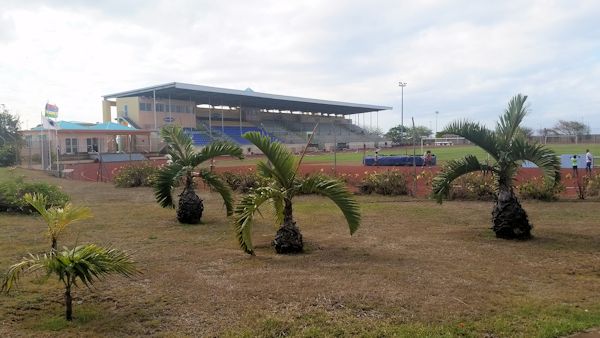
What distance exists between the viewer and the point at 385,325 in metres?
4.68

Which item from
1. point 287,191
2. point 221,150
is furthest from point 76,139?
point 287,191

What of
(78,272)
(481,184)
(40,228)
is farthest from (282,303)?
(481,184)

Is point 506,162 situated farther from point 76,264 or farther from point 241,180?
point 241,180

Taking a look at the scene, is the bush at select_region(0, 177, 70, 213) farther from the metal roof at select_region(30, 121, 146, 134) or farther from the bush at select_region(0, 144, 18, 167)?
the metal roof at select_region(30, 121, 146, 134)

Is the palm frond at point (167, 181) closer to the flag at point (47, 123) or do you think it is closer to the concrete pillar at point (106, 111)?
Result: the flag at point (47, 123)

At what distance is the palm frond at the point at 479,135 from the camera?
9539mm

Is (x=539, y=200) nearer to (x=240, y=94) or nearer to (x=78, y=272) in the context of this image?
(x=78, y=272)

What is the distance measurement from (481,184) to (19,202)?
13.2 meters

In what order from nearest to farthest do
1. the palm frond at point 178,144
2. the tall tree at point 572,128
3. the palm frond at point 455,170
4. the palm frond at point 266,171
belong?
the palm frond at point 266,171 → the palm frond at point 455,170 → the palm frond at point 178,144 → the tall tree at point 572,128

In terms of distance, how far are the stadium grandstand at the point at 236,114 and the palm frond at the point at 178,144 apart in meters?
37.0

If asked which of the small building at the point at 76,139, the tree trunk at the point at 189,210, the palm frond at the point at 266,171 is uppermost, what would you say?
the small building at the point at 76,139

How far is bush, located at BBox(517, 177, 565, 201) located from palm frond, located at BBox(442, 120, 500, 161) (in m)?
5.94

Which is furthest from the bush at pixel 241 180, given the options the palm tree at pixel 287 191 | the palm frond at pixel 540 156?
the palm frond at pixel 540 156

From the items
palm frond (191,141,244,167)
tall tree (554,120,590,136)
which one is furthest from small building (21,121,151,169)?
tall tree (554,120,590,136)
